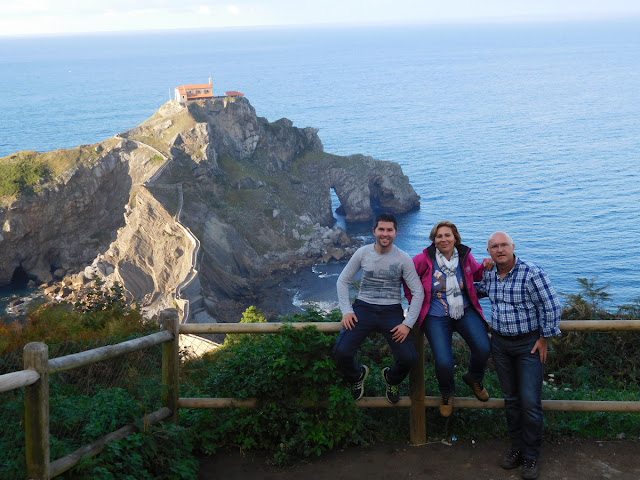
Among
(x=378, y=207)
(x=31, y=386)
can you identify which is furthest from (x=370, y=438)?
(x=378, y=207)

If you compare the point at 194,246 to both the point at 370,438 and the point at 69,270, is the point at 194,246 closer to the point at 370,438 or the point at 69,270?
the point at 69,270

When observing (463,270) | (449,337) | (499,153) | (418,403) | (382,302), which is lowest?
(499,153)

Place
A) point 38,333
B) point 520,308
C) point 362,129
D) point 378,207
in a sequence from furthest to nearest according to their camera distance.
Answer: point 362,129 → point 378,207 → point 38,333 → point 520,308

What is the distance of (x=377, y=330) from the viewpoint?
6.12 metres

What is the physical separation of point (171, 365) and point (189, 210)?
222 ft

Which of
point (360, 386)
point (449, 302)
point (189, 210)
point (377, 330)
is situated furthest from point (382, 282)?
point (189, 210)

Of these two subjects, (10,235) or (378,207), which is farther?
(378,207)

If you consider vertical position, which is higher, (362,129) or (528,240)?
(362,129)

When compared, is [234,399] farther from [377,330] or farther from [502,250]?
[502,250]

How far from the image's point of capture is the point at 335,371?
20.9 ft

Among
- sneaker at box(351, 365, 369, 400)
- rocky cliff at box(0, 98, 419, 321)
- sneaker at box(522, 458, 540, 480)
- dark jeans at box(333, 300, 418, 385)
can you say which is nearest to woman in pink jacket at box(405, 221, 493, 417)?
dark jeans at box(333, 300, 418, 385)

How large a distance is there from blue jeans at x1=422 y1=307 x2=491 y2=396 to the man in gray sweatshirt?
198 millimetres

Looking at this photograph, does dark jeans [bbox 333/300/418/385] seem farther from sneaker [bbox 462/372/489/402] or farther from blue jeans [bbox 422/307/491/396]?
sneaker [bbox 462/372/489/402]

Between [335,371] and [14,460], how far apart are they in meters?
2.83
